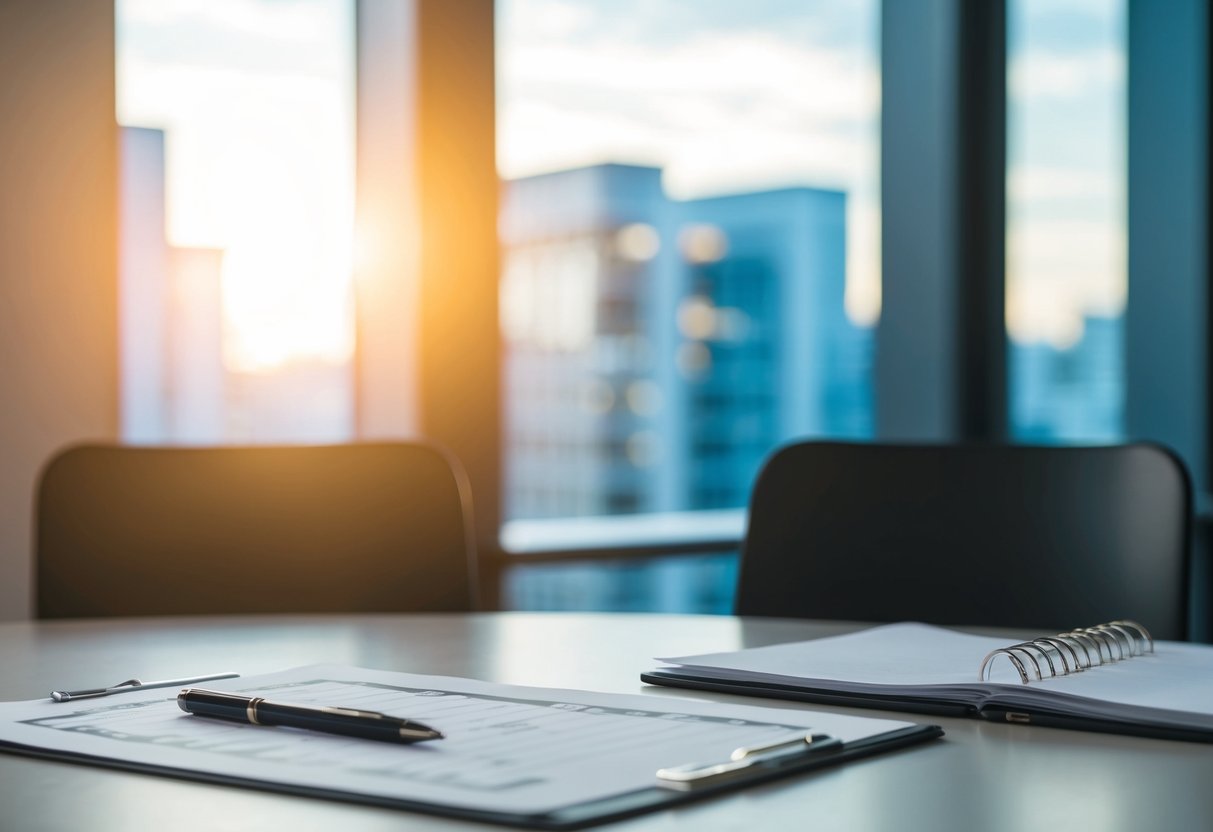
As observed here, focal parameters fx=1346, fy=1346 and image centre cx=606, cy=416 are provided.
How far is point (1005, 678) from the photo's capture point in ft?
2.48

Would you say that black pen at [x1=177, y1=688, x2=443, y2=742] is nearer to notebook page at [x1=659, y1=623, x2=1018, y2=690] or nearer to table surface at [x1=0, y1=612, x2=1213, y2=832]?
table surface at [x1=0, y1=612, x2=1213, y2=832]

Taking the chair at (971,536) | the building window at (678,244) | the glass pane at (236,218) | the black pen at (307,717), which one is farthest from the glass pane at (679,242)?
the black pen at (307,717)

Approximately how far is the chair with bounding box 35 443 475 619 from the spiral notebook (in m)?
0.66

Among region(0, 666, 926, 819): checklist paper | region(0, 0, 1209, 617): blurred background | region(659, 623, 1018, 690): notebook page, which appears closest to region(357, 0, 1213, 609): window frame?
region(0, 0, 1209, 617): blurred background

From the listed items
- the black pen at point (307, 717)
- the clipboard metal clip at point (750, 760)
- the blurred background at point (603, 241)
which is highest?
the blurred background at point (603, 241)

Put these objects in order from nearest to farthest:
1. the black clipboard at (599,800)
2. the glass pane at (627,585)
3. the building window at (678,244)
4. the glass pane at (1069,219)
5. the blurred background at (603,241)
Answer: the black clipboard at (599,800), the blurred background at (603,241), the glass pane at (627,585), the building window at (678,244), the glass pane at (1069,219)

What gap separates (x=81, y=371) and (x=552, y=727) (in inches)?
72.0

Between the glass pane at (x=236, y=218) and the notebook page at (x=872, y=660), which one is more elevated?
the glass pane at (x=236, y=218)

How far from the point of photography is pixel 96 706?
2.43 feet

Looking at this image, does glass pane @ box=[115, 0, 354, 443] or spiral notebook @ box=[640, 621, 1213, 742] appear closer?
Answer: spiral notebook @ box=[640, 621, 1213, 742]

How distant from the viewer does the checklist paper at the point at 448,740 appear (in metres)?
0.55

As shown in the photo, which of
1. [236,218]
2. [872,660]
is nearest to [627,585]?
[236,218]

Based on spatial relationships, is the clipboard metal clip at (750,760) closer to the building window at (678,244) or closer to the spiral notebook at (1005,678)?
the spiral notebook at (1005,678)

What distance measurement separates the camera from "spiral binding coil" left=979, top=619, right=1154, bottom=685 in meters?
0.75
